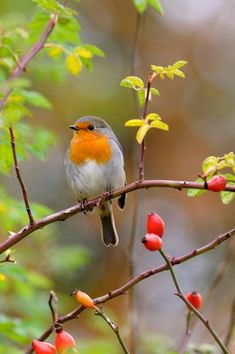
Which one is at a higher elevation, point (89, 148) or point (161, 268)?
point (89, 148)

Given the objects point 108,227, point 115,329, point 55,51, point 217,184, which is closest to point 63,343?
point 115,329

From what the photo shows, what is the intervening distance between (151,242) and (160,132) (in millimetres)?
6075

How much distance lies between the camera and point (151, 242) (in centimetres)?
166

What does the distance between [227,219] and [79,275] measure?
5.94ft

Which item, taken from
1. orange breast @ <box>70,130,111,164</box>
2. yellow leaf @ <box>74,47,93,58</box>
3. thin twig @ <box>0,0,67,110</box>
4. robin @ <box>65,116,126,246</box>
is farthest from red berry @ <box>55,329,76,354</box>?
orange breast @ <box>70,130,111,164</box>

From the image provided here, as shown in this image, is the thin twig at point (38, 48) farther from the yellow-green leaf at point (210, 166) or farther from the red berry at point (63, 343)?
the red berry at point (63, 343)

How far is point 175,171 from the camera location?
757 centimetres

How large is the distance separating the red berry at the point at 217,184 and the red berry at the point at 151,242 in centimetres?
18

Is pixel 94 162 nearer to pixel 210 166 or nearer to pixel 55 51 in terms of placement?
pixel 55 51

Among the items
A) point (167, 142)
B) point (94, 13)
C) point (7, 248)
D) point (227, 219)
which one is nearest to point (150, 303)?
point (227, 219)

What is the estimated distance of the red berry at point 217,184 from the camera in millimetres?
1717

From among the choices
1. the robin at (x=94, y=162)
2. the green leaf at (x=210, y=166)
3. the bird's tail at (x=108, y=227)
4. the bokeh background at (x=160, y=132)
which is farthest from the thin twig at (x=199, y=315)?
the bokeh background at (x=160, y=132)

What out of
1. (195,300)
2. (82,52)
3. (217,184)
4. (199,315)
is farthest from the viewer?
(82,52)

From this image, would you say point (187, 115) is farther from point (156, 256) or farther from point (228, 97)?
point (156, 256)
